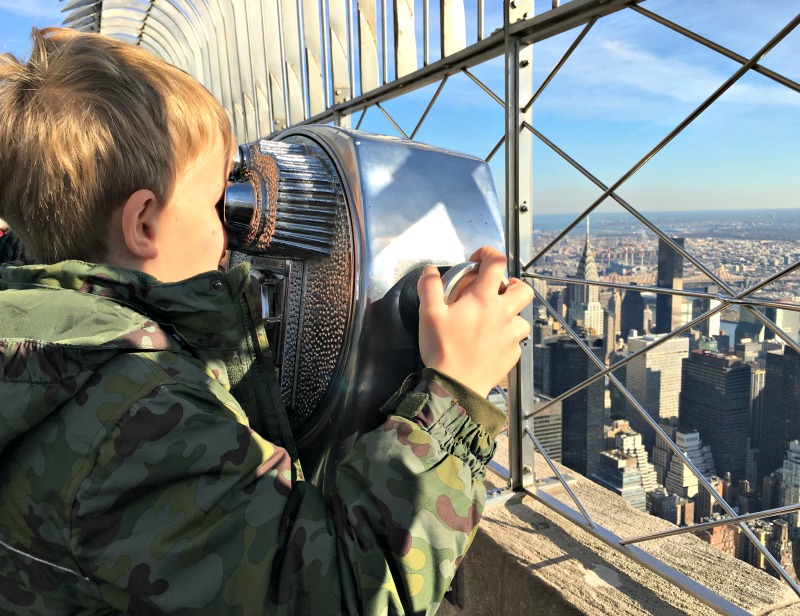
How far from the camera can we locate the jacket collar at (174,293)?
22.7 inches

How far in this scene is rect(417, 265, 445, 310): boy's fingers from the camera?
0.52 meters

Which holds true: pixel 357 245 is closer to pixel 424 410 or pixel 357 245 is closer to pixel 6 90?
pixel 424 410

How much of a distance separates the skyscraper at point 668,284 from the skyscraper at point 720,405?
7 cm

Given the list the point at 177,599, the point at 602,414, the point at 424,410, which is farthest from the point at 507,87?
the point at 177,599

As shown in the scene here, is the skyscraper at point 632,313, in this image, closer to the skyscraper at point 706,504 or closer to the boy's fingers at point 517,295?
the skyscraper at point 706,504

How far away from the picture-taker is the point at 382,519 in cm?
47

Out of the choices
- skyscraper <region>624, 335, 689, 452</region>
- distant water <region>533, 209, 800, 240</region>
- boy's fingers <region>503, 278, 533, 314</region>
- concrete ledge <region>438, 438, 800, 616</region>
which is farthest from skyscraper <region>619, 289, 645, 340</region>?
boy's fingers <region>503, 278, 533, 314</region>

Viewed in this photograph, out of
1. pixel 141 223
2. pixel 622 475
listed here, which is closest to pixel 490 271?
pixel 141 223

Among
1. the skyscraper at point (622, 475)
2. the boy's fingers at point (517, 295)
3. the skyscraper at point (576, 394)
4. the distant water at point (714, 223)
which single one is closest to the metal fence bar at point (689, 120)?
the distant water at point (714, 223)

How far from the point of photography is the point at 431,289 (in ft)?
1.72

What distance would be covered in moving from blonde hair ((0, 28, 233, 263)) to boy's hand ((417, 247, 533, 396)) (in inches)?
10.9

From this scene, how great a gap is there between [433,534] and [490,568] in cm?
91

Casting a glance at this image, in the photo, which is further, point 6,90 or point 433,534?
point 6,90

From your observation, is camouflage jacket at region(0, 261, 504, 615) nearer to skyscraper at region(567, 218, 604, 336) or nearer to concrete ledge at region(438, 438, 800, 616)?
concrete ledge at region(438, 438, 800, 616)
